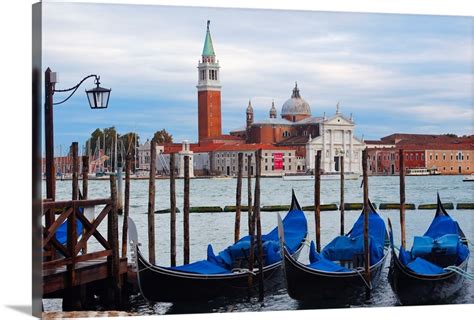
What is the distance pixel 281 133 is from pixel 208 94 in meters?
1.70

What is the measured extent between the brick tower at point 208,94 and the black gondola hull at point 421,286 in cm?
133

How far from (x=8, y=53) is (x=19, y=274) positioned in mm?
918

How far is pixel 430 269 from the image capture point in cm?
604

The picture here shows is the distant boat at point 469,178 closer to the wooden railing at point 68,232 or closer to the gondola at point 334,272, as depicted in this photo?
the gondola at point 334,272

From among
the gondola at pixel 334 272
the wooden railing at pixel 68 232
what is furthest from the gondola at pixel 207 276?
the wooden railing at pixel 68 232

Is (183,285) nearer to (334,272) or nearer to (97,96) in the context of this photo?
(334,272)

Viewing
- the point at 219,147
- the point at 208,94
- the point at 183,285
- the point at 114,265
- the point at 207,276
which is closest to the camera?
the point at 114,265

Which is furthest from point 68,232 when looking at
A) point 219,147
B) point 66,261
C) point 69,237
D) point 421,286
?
point 421,286

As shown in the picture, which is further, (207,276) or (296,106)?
(296,106)

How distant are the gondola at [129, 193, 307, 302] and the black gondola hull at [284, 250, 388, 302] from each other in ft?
1.16

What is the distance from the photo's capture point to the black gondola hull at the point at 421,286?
19.3ft

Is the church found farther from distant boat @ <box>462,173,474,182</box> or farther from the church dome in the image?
distant boat @ <box>462,173,474,182</box>

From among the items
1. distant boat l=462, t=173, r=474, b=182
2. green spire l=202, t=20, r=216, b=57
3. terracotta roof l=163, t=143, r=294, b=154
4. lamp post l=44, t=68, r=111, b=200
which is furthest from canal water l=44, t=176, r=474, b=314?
green spire l=202, t=20, r=216, b=57

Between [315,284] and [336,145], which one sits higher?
[336,145]
